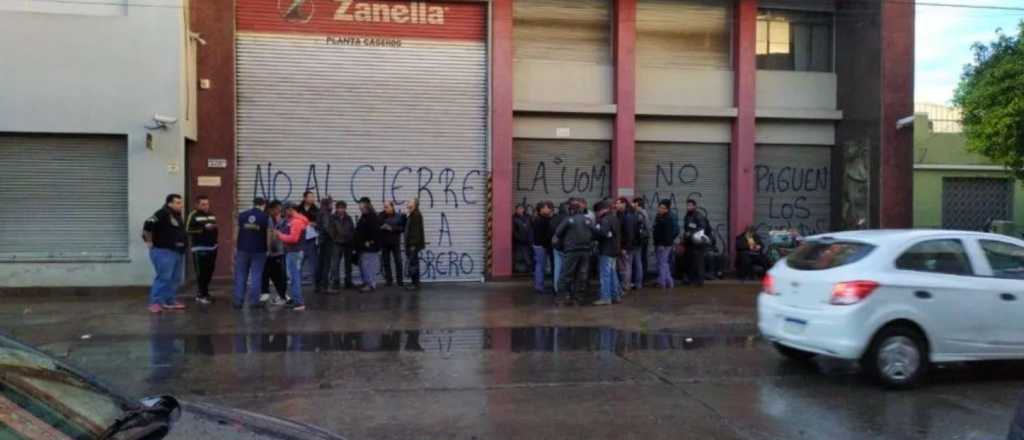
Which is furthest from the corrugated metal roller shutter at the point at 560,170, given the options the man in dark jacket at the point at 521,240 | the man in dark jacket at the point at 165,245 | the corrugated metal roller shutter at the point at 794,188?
the man in dark jacket at the point at 165,245

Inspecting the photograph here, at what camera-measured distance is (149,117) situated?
13.6 meters

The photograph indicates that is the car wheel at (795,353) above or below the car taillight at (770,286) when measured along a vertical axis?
below

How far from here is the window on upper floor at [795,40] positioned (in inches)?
688

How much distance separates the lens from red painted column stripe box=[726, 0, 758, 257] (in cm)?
1678

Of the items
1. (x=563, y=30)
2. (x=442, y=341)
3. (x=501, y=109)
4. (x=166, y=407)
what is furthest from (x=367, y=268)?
(x=166, y=407)

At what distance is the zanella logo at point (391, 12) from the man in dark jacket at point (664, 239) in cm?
552

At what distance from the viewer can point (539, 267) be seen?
47.0 feet

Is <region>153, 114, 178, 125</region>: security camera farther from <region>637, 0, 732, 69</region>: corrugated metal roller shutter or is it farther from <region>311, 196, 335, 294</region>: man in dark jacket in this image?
<region>637, 0, 732, 69</region>: corrugated metal roller shutter

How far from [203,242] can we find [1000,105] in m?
15.9

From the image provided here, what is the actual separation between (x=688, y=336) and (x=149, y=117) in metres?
9.41

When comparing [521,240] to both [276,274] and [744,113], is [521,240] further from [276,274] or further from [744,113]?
[744,113]

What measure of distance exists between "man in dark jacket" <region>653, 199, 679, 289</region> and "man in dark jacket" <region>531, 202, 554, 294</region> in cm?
202

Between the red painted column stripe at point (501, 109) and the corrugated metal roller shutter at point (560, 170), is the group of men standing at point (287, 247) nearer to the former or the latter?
the red painted column stripe at point (501, 109)

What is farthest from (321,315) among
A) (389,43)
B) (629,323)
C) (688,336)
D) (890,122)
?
(890,122)
